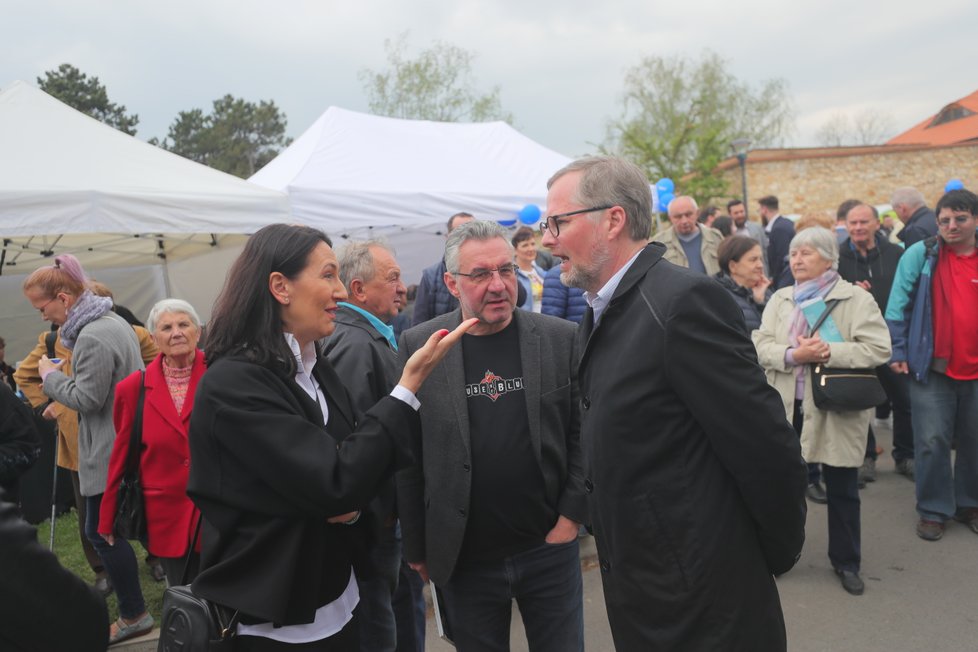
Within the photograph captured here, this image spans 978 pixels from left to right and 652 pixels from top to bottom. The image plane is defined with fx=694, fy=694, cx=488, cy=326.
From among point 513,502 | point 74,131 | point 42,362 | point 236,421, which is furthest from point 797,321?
point 74,131

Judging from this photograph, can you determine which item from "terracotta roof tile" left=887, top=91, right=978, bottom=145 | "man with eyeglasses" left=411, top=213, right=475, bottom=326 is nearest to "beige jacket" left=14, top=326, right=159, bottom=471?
"man with eyeglasses" left=411, top=213, right=475, bottom=326

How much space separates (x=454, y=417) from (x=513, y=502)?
1.21ft

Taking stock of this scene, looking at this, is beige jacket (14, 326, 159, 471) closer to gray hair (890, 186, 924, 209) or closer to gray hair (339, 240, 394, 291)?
gray hair (339, 240, 394, 291)

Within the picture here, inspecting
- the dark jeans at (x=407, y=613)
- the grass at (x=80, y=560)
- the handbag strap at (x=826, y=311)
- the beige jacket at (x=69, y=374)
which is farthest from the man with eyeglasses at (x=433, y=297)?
the grass at (x=80, y=560)

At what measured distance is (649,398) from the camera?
179 cm

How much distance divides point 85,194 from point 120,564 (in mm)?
3322

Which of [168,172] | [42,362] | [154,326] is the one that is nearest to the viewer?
[154,326]

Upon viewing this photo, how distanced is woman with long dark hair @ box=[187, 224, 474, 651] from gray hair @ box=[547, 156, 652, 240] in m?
0.56

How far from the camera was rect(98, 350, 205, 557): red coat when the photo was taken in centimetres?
340

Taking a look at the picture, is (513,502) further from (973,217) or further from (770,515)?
(973,217)

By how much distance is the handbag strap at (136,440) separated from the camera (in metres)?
3.42

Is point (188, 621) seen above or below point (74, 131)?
below

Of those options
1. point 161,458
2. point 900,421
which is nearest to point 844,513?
point 900,421

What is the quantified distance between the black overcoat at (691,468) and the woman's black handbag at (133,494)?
2524 mm
